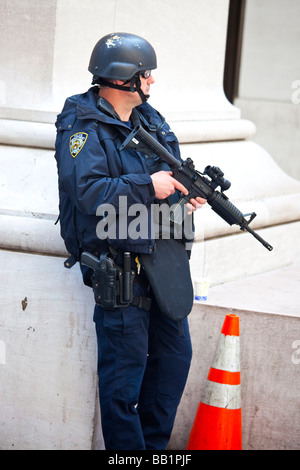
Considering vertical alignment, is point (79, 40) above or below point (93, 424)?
above

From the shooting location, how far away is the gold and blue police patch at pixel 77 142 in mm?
3193

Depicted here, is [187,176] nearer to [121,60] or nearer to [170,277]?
[170,277]

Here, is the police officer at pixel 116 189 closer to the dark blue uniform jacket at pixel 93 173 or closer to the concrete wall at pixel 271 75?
the dark blue uniform jacket at pixel 93 173

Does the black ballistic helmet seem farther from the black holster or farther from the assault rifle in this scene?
the black holster

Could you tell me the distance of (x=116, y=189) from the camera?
10.4ft

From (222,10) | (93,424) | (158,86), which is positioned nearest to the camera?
(93,424)

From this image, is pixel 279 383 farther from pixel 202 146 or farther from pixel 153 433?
pixel 202 146

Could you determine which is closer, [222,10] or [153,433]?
[153,433]

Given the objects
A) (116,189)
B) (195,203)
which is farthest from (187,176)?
(116,189)

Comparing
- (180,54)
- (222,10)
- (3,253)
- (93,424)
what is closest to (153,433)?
(93,424)

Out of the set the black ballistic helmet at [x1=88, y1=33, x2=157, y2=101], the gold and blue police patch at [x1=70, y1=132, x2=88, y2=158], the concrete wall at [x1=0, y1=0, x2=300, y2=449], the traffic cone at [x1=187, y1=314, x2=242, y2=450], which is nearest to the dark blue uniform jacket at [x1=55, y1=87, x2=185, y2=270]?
the gold and blue police patch at [x1=70, y1=132, x2=88, y2=158]

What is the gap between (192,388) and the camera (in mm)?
4039

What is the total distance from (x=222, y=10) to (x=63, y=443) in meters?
2.59

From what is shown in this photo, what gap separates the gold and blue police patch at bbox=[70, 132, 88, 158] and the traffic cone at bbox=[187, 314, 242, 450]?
1165 millimetres
